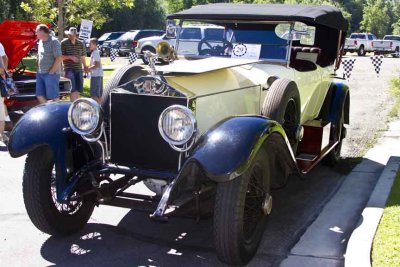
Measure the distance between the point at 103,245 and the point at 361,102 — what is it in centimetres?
910

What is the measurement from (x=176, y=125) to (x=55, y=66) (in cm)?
515

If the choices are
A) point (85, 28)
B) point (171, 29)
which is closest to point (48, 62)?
point (171, 29)

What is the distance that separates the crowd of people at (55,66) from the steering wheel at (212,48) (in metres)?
3.45

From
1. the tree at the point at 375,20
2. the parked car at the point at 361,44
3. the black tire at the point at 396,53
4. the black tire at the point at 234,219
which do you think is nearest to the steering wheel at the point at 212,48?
the black tire at the point at 234,219

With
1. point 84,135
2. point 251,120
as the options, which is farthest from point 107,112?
point 251,120

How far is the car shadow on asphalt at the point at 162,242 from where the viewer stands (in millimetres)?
3662

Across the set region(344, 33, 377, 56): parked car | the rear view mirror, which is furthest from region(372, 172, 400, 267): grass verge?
region(344, 33, 377, 56): parked car

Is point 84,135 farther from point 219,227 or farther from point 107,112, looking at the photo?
point 219,227

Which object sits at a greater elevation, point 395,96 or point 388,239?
point 388,239

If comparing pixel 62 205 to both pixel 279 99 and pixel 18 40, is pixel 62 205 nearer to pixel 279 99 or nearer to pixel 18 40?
pixel 279 99

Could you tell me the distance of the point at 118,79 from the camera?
4.41 meters

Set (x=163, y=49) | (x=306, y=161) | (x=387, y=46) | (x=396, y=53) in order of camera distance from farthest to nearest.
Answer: (x=387, y=46)
(x=396, y=53)
(x=306, y=161)
(x=163, y=49)

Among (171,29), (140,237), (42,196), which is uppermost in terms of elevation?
(171,29)

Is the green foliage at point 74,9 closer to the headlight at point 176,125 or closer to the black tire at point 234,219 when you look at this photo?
the headlight at point 176,125
